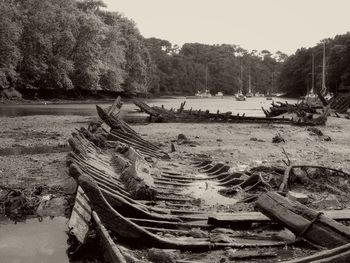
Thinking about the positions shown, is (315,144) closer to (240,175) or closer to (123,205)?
(240,175)

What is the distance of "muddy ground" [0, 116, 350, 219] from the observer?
34.0ft

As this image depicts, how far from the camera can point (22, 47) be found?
5238 centimetres

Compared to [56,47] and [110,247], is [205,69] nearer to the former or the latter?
[56,47]

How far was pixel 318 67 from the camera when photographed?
97812 millimetres

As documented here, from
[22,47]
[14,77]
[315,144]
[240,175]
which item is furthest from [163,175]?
[22,47]

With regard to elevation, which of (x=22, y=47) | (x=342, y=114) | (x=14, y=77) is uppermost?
(x=22, y=47)

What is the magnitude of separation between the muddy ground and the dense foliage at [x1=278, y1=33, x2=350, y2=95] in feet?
163

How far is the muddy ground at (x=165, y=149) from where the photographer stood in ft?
34.0

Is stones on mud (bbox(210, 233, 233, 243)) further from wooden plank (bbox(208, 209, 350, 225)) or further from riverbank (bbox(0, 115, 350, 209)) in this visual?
riverbank (bbox(0, 115, 350, 209))

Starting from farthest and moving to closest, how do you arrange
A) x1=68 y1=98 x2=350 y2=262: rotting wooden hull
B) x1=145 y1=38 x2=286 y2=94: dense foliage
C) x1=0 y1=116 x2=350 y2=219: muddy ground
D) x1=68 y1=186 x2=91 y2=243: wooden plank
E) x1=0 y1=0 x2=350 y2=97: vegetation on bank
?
x1=145 y1=38 x2=286 y2=94: dense foliage
x1=0 y1=0 x2=350 y2=97: vegetation on bank
x1=0 y1=116 x2=350 y2=219: muddy ground
x1=68 y1=186 x2=91 y2=243: wooden plank
x1=68 y1=98 x2=350 y2=262: rotting wooden hull

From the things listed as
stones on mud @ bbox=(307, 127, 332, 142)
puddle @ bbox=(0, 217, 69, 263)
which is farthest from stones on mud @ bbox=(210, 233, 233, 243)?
stones on mud @ bbox=(307, 127, 332, 142)

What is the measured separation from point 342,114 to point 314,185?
1313 inches

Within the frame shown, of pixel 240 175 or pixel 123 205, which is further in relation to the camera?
pixel 240 175

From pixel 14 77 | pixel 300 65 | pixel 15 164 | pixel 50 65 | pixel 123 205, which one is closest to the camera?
pixel 123 205
